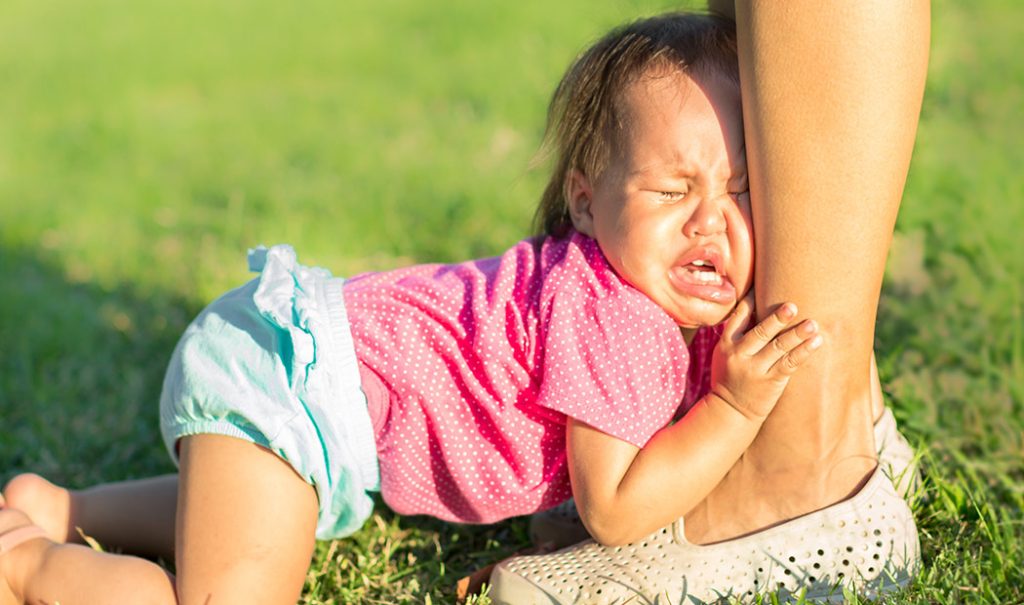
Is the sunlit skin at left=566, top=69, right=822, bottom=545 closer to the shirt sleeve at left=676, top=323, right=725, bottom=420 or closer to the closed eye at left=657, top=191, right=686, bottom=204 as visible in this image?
the closed eye at left=657, top=191, right=686, bottom=204

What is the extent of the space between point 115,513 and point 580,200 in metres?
1.21

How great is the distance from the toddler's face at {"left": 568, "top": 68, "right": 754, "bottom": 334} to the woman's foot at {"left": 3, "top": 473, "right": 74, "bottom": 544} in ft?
4.25

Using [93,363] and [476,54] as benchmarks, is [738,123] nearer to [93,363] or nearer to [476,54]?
[93,363]

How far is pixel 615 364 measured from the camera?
211 cm

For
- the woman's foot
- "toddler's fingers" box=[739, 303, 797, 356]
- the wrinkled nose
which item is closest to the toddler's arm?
"toddler's fingers" box=[739, 303, 797, 356]

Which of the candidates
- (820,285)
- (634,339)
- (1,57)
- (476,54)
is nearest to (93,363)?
(634,339)

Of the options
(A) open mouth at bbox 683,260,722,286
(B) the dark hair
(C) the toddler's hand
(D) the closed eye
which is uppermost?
(B) the dark hair

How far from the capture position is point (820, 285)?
198 centimetres

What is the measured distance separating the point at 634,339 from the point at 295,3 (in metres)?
6.33

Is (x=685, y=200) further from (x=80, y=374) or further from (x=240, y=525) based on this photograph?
(x=80, y=374)

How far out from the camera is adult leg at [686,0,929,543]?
1864mm

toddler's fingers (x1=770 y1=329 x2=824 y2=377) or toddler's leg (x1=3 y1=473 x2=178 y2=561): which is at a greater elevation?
toddler's fingers (x1=770 y1=329 x2=824 y2=377)

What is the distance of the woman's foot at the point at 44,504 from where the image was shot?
8.09 feet

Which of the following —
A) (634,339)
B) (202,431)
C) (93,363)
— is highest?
(634,339)
